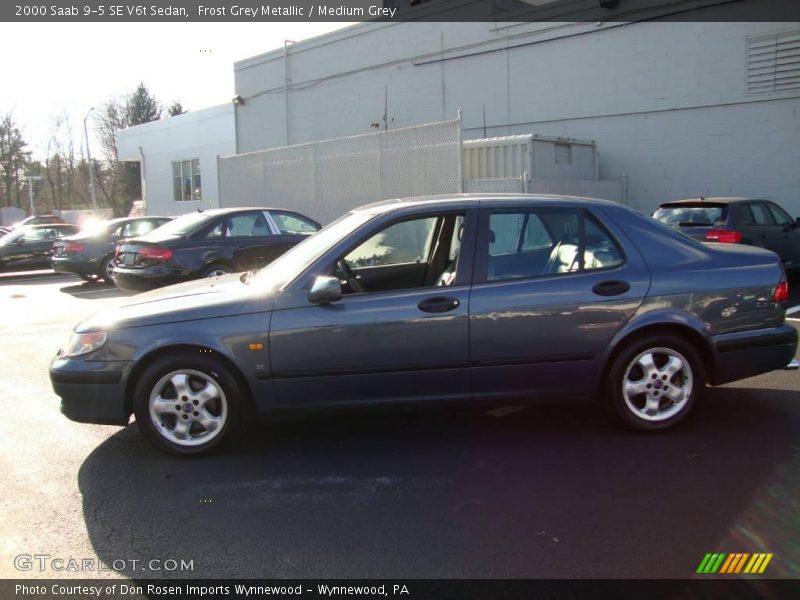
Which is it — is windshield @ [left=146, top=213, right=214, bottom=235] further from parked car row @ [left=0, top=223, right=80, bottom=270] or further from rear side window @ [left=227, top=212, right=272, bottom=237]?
parked car row @ [left=0, top=223, right=80, bottom=270]

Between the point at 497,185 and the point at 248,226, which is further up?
the point at 497,185

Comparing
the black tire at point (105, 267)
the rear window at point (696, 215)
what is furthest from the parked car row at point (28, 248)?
the rear window at point (696, 215)

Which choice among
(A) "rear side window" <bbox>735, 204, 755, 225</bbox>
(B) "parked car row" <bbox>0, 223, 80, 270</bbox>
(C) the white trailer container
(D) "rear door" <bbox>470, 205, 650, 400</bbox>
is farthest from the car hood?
(B) "parked car row" <bbox>0, 223, 80, 270</bbox>

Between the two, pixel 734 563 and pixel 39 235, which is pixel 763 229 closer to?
pixel 734 563

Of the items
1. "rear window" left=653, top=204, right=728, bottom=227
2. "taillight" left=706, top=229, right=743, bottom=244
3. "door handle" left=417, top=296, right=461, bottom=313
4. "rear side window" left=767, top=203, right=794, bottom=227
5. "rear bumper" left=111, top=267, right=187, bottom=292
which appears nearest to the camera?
"door handle" left=417, top=296, right=461, bottom=313

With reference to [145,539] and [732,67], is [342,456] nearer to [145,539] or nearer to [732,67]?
[145,539]

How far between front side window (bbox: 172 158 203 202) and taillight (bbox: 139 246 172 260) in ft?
65.9

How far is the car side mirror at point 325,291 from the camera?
13.3ft

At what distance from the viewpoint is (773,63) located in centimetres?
1391

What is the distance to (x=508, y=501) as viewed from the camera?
359cm

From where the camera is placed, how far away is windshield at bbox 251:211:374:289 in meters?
4.33

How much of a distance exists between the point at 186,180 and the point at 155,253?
2178cm

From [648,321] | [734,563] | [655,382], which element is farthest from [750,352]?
[734,563]

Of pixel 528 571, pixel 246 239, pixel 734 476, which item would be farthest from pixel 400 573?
pixel 246 239
